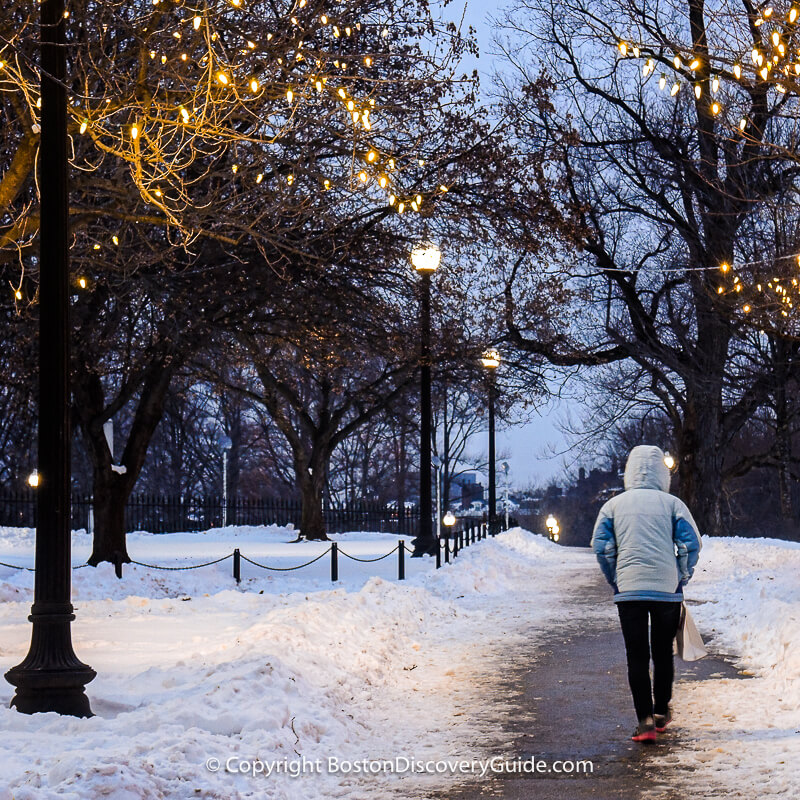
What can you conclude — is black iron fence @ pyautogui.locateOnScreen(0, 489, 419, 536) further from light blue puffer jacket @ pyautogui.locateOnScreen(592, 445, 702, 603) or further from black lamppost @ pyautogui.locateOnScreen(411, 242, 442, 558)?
light blue puffer jacket @ pyautogui.locateOnScreen(592, 445, 702, 603)

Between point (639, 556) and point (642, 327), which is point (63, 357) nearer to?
point (639, 556)

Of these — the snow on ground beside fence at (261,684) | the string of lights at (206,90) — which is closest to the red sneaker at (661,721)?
the snow on ground beside fence at (261,684)

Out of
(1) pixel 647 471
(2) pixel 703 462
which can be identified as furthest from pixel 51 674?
(2) pixel 703 462

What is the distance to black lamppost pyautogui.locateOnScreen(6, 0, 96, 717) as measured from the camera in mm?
7812

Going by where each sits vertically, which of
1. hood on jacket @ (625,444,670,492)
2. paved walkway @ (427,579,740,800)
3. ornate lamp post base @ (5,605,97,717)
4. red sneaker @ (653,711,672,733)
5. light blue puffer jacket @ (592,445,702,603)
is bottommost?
paved walkway @ (427,579,740,800)

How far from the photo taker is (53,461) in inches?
317

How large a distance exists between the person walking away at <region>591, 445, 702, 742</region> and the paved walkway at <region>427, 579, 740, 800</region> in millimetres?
346

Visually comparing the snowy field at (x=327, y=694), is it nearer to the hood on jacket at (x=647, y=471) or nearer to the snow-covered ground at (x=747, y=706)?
the snow-covered ground at (x=747, y=706)

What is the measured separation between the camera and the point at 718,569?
23812 mm

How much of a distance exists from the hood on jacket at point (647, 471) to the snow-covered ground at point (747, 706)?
1768 millimetres

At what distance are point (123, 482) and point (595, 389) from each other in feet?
70.3

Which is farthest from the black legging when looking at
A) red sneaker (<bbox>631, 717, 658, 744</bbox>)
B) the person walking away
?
red sneaker (<bbox>631, 717, 658, 744</bbox>)

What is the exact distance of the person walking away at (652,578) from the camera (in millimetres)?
7824

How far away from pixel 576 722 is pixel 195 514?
44.0 meters
